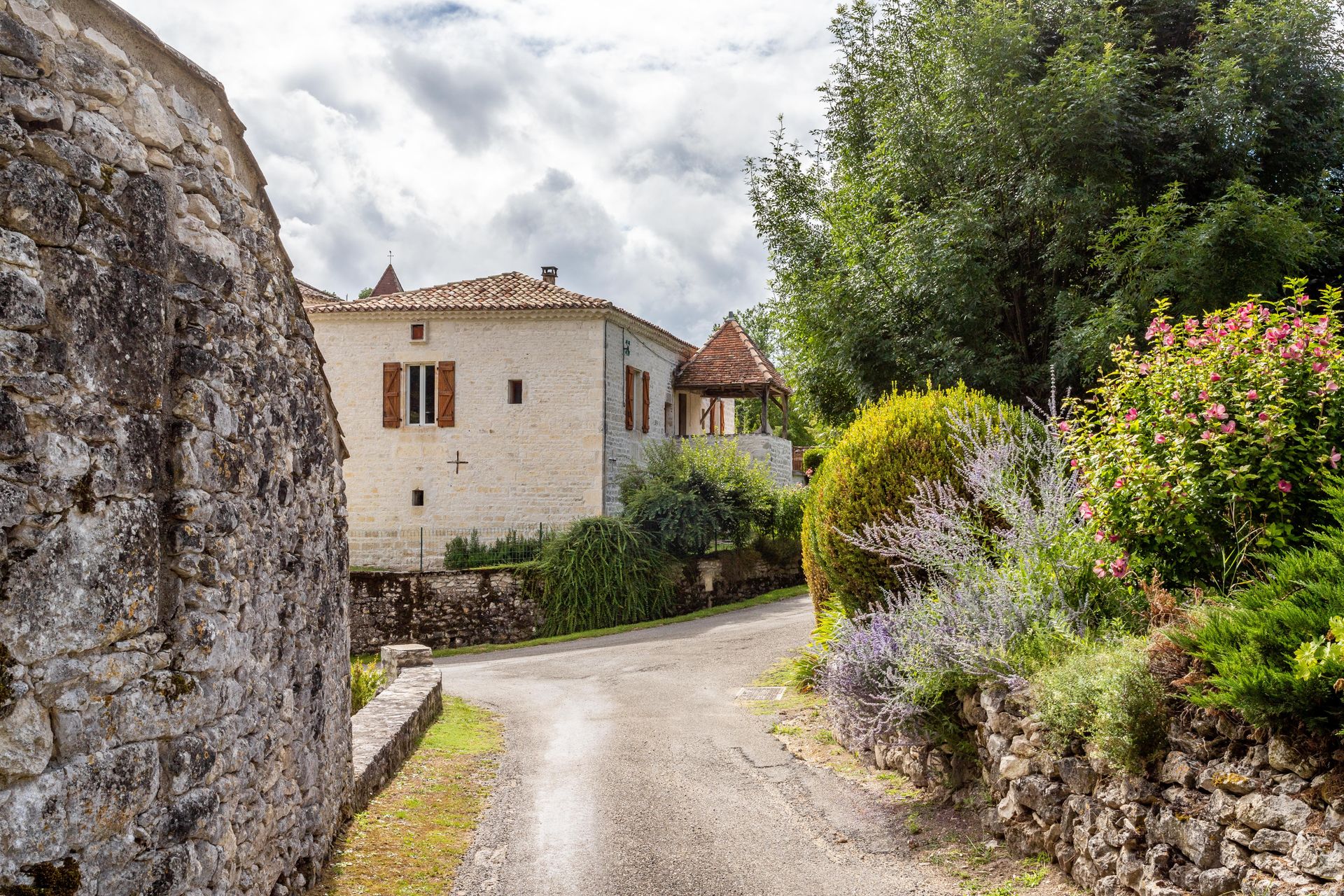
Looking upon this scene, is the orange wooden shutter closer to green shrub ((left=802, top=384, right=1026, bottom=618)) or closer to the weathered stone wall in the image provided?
green shrub ((left=802, top=384, right=1026, bottom=618))

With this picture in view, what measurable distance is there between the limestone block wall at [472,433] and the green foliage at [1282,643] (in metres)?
20.1

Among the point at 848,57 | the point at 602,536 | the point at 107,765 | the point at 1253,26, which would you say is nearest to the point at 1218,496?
the point at 107,765

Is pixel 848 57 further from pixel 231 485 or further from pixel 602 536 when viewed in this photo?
pixel 231 485

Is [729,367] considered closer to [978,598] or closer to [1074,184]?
[1074,184]

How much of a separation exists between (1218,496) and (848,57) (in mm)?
12378

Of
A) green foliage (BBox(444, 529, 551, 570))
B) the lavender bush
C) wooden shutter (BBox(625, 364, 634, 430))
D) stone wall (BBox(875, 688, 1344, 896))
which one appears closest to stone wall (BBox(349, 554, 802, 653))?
green foliage (BBox(444, 529, 551, 570))

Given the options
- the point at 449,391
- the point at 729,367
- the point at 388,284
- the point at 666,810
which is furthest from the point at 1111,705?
the point at 388,284

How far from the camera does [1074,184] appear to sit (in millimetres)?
12234

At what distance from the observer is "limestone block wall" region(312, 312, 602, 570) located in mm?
24375


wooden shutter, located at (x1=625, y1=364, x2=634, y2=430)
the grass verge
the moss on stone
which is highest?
wooden shutter, located at (x1=625, y1=364, x2=634, y2=430)

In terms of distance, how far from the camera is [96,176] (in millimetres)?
3436

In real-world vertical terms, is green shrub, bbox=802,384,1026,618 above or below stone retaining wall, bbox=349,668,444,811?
above

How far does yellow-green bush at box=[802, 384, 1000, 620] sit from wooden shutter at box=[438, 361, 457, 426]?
54.3 feet

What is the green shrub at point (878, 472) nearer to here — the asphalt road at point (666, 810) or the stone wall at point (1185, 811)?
the asphalt road at point (666, 810)
